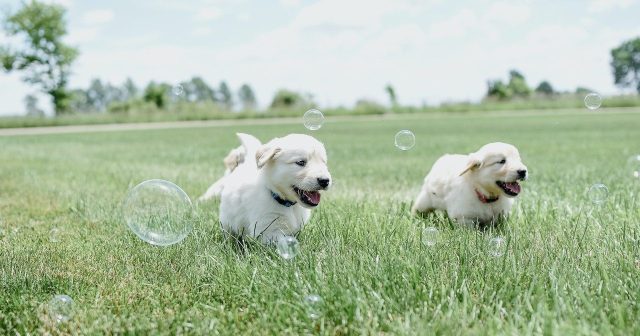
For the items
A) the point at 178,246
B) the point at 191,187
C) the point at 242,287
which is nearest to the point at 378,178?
the point at 191,187

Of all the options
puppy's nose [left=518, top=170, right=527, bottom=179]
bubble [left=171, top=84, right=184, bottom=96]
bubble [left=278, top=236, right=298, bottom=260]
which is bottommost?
bubble [left=278, top=236, right=298, bottom=260]

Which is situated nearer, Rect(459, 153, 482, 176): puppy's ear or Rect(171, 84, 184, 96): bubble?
Rect(459, 153, 482, 176): puppy's ear

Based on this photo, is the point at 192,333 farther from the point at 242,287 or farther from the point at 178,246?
the point at 178,246

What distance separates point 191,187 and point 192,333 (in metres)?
4.38

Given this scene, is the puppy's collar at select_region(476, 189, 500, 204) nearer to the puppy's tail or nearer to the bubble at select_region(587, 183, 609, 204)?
the bubble at select_region(587, 183, 609, 204)

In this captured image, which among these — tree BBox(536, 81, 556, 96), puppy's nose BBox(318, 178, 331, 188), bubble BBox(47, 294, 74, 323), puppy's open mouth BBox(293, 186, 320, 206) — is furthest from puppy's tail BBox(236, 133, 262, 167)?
tree BBox(536, 81, 556, 96)

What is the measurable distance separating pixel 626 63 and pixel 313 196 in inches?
4408

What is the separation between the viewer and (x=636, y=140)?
1480 cm

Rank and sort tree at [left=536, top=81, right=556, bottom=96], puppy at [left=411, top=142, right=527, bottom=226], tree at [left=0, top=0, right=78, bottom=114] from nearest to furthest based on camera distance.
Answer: puppy at [left=411, top=142, right=527, bottom=226] < tree at [left=0, top=0, right=78, bottom=114] < tree at [left=536, top=81, right=556, bottom=96]

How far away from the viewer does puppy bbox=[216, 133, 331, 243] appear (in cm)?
361

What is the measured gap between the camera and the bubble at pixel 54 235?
14.8ft

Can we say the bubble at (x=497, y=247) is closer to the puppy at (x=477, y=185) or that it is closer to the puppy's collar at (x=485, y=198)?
the puppy at (x=477, y=185)

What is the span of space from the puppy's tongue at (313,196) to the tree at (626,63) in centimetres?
10827

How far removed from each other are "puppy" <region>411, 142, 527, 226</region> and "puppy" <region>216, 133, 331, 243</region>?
114 cm
